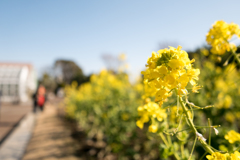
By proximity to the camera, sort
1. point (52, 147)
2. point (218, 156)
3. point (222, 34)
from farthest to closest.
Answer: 1. point (52, 147)
2. point (222, 34)
3. point (218, 156)

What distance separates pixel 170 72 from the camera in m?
0.68

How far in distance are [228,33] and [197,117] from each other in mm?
1849

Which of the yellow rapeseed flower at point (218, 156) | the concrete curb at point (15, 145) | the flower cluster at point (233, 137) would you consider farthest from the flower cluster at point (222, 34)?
the concrete curb at point (15, 145)

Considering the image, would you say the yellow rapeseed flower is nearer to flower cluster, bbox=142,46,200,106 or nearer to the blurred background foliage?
flower cluster, bbox=142,46,200,106

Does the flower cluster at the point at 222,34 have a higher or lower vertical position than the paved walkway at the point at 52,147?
higher

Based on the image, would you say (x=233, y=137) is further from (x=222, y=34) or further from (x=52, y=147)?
(x=52, y=147)

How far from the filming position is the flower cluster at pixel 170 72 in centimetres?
66

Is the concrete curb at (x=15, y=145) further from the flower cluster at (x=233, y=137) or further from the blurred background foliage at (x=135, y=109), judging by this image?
the flower cluster at (x=233, y=137)

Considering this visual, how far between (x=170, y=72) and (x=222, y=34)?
597 mm

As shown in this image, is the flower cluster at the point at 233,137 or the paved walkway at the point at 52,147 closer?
the flower cluster at the point at 233,137

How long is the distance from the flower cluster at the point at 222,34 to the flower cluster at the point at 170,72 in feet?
1.63

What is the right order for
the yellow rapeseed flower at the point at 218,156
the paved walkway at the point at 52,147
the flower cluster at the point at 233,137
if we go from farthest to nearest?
1. the paved walkway at the point at 52,147
2. the flower cluster at the point at 233,137
3. the yellow rapeseed flower at the point at 218,156

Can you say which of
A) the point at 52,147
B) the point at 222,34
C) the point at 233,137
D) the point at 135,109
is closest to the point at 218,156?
the point at 233,137

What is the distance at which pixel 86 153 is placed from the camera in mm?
3574
